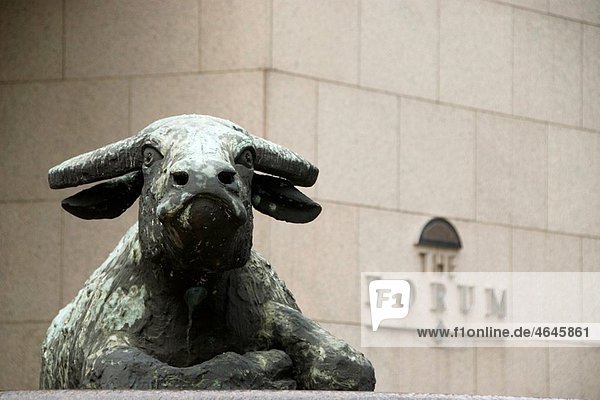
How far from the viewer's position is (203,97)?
14008 mm

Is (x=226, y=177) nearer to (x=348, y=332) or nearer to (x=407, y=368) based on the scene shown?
(x=348, y=332)

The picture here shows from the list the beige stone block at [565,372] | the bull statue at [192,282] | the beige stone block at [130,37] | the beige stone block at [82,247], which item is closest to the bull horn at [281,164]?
the bull statue at [192,282]

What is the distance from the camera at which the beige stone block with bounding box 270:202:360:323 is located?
1370 centimetres

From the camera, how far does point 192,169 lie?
5414 mm

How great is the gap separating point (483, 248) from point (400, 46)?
179 centimetres

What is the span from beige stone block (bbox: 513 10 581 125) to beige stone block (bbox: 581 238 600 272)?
1.03m

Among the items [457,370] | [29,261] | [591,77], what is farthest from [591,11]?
[29,261]

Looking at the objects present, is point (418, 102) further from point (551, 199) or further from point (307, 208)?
point (307, 208)

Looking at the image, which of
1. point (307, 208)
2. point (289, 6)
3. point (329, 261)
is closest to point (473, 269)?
point (329, 261)

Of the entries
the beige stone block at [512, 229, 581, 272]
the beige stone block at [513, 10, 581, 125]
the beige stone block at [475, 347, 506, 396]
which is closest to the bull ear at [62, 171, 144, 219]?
the beige stone block at [475, 347, 506, 396]

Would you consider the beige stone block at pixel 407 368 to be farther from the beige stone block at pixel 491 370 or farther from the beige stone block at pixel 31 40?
the beige stone block at pixel 31 40

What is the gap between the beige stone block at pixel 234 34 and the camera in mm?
13872

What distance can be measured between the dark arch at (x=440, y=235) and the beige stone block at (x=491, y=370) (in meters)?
0.91

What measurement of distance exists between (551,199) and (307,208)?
31.4 feet
